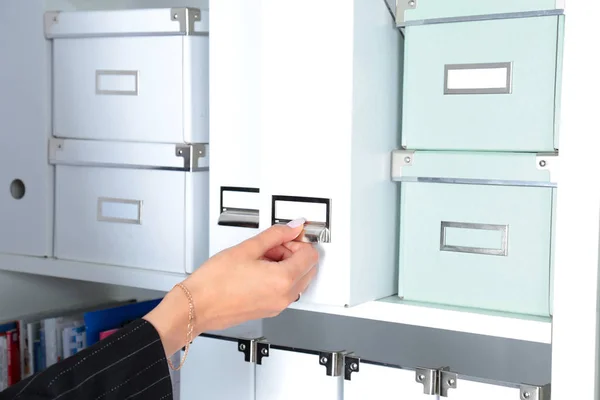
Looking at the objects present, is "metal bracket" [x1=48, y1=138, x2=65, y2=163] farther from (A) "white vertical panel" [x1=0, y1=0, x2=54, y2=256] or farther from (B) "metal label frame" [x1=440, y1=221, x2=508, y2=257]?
(B) "metal label frame" [x1=440, y1=221, x2=508, y2=257]

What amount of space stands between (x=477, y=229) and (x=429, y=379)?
170mm

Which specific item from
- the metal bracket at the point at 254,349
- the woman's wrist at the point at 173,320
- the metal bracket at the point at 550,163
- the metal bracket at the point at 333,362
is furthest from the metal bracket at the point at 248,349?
the metal bracket at the point at 550,163

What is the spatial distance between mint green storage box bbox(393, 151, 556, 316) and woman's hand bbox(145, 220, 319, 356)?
0.14 metres

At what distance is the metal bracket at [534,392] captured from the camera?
85cm

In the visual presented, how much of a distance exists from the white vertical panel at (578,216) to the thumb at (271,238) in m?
0.27

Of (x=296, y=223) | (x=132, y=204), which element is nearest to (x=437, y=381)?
(x=296, y=223)

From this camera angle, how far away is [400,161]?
94 centimetres

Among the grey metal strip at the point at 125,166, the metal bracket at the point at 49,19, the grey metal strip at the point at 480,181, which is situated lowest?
the grey metal strip at the point at 480,181

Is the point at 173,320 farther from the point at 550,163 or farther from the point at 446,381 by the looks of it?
the point at 550,163

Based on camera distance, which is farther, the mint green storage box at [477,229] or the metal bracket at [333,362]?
the metal bracket at [333,362]

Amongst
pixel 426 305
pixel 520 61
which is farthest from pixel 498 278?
pixel 520 61

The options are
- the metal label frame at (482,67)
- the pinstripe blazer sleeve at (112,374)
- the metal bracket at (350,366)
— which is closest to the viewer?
the pinstripe blazer sleeve at (112,374)

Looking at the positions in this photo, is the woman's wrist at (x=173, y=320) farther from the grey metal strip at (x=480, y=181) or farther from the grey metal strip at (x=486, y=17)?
the grey metal strip at (x=486, y=17)

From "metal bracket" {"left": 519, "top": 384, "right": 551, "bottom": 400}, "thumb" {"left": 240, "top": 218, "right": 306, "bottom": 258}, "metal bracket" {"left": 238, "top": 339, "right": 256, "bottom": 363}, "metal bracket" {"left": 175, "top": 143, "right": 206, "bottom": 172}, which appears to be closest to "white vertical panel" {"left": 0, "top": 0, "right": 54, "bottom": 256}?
"metal bracket" {"left": 175, "top": 143, "right": 206, "bottom": 172}
